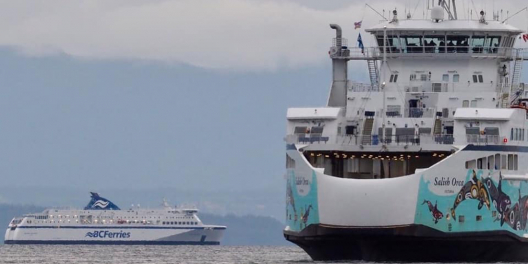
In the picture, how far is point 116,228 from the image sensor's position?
7382 inches

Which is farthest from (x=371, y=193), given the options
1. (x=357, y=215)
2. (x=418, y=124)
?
(x=418, y=124)

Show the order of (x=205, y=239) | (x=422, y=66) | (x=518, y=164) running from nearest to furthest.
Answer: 1. (x=518, y=164)
2. (x=422, y=66)
3. (x=205, y=239)

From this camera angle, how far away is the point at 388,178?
206 ft

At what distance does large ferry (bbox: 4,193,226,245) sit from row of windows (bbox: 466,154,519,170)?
117843 millimetres

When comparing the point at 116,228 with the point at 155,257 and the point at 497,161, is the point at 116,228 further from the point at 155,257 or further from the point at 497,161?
the point at 497,161

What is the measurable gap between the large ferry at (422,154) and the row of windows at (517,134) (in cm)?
12

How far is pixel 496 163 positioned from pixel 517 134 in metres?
2.14

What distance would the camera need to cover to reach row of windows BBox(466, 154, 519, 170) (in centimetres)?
6275

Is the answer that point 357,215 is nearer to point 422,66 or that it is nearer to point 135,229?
point 422,66

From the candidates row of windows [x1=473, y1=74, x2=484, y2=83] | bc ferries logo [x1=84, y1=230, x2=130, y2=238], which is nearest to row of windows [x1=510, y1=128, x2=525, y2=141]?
row of windows [x1=473, y1=74, x2=484, y2=83]

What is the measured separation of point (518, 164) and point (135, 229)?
124569 millimetres

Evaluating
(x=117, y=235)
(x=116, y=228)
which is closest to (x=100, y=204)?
(x=116, y=228)

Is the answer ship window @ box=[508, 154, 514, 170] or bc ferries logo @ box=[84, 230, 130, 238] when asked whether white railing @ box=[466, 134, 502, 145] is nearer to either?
ship window @ box=[508, 154, 514, 170]

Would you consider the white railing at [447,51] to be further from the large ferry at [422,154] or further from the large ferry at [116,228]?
the large ferry at [116,228]
